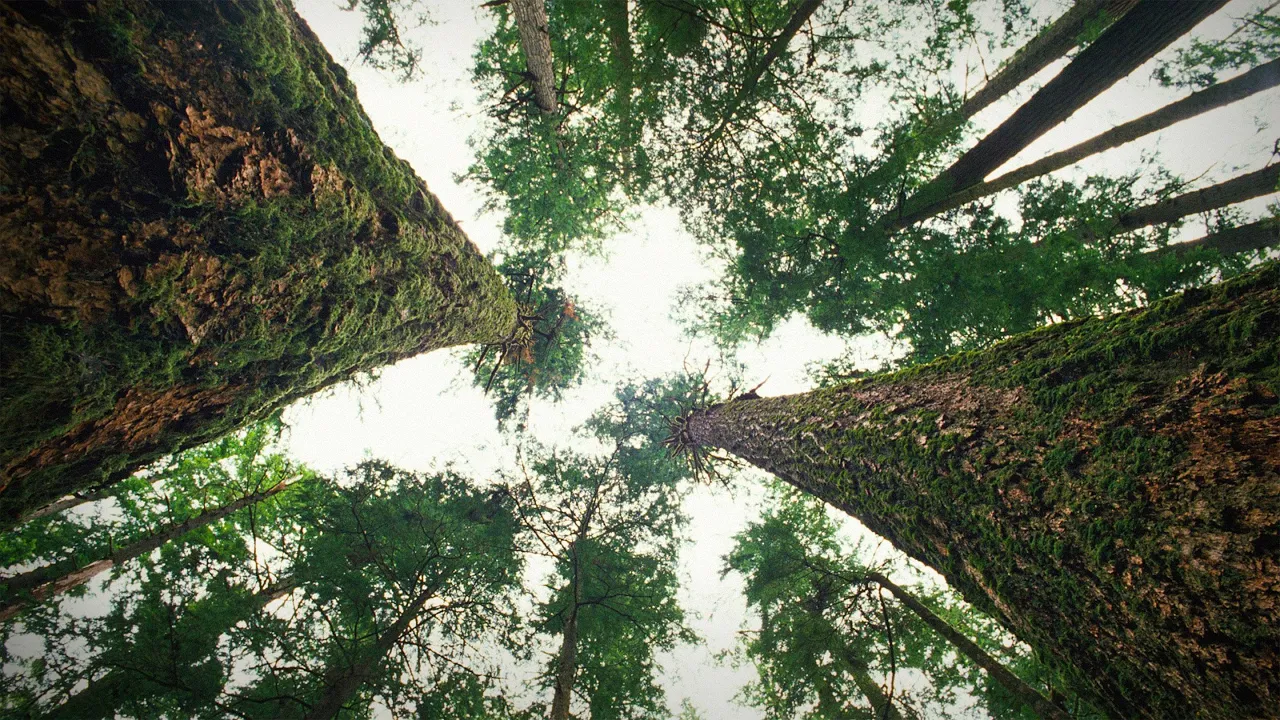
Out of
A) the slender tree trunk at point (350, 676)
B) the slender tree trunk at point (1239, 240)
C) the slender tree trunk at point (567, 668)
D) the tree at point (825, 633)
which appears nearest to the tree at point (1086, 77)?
the slender tree trunk at point (1239, 240)

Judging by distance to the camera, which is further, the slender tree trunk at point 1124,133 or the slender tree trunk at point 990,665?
the slender tree trunk at point 1124,133

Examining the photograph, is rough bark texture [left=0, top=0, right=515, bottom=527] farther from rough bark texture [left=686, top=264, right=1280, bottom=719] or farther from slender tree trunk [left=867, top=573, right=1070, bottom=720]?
slender tree trunk [left=867, top=573, right=1070, bottom=720]

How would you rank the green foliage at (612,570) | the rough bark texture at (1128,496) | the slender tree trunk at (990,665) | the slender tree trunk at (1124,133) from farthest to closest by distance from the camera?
the green foliage at (612,570)
the slender tree trunk at (1124,133)
the slender tree trunk at (990,665)
the rough bark texture at (1128,496)

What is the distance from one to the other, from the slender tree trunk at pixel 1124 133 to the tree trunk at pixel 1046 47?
1.01 meters

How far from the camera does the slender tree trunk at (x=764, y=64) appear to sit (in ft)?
17.1

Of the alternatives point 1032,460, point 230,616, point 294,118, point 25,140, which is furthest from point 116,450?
point 230,616

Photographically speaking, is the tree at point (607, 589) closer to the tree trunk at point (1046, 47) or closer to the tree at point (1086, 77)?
the tree at point (1086, 77)

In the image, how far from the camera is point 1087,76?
4.55m

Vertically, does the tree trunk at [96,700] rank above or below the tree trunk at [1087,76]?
below

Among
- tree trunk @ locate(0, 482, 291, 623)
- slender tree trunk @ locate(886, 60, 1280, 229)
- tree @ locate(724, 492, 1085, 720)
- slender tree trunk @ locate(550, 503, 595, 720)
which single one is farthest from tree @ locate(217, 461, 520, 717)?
slender tree trunk @ locate(886, 60, 1280, 229)

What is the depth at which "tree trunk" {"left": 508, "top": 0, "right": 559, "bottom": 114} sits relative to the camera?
503 centimetres

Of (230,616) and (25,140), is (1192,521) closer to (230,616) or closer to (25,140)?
(25,140)

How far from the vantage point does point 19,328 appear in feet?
4.53

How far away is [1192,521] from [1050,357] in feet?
3.01
